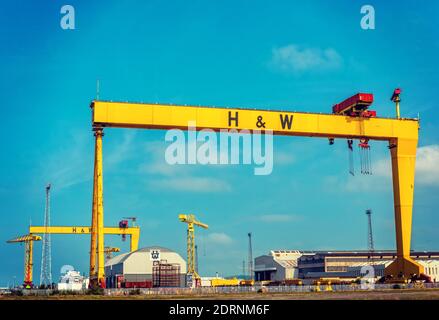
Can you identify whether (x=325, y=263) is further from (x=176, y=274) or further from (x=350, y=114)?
(x=350, y=114)

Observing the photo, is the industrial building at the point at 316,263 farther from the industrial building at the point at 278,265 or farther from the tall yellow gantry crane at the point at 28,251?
the tall yellow gantry crane at the point at 28,251

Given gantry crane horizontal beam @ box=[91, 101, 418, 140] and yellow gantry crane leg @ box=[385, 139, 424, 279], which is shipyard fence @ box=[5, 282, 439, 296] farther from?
gantry crane horizontal beam @ box=[91, 101, 418, 140]

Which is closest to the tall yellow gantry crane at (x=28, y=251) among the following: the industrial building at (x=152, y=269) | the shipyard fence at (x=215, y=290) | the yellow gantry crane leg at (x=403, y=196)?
the industrial building at (x=152, y=269)

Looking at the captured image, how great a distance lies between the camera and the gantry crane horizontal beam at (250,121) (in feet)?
141

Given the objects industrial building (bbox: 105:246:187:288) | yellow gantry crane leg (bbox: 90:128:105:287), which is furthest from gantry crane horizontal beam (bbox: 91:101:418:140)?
industrial building (bbox: 105:246:187:288)

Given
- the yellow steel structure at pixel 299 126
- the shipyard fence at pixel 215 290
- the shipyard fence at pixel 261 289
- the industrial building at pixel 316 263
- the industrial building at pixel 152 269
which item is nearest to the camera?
the yellow steel structure at pixel 299 126

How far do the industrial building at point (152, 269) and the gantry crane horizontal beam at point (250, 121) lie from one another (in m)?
25.1

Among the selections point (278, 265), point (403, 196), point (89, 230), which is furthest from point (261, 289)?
point (278, 265)

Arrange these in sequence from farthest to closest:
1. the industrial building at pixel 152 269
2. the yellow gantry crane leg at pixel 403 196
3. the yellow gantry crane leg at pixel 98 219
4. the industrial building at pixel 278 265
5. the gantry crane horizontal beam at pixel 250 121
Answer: the industrial building at pixel 278 265
the industrial building at pixel 152 269
the yellow gantry crane leg at pixel 403 196
the gantry crane horizontal beam at pixel 250 121
the yellow gantry crane leg at pixel 98 219

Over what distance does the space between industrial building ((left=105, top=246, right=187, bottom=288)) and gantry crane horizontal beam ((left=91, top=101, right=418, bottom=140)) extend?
25110mm

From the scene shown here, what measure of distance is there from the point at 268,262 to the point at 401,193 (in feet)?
185

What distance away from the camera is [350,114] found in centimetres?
4769

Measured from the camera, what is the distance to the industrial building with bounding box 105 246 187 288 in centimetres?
6444
